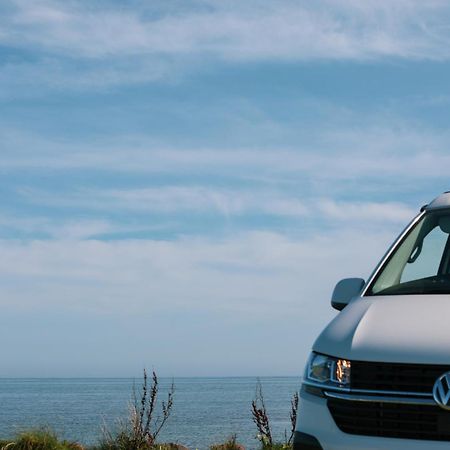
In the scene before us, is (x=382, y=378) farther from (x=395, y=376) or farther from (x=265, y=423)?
(x=265, y=423)

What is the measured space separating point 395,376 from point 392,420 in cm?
24

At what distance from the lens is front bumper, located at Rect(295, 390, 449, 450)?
5152 mm

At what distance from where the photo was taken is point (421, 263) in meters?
7.02

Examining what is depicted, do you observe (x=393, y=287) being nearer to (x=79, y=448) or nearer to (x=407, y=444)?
(x=407, y=444)

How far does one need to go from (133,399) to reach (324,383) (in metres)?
6.81

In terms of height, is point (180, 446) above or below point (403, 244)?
below

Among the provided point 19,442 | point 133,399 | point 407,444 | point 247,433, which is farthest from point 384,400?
point 247,433

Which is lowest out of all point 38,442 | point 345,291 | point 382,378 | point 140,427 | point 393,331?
point 38,442

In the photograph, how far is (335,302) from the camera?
21.8 feet

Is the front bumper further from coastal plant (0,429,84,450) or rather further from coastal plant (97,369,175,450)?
coastal plant (0,429,84,450)

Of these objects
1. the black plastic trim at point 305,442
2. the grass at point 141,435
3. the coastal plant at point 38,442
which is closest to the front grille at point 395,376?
the black plastic trim at point 305,442

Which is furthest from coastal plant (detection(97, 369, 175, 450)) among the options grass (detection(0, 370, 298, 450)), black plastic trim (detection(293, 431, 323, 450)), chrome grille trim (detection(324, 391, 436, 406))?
chrome grille trim (detection(324, 391, 436, 406))

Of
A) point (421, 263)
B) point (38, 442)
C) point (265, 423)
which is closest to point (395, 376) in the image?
point (421, 263)

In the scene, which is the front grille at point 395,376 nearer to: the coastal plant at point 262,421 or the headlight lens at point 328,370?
the headlight lens at point 328,370
